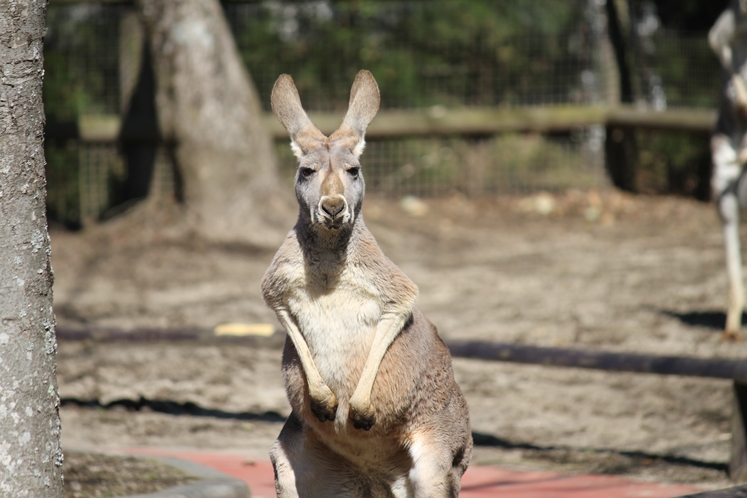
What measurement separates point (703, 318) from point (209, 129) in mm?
4529

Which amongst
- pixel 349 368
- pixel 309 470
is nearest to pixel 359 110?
pixel 349 368

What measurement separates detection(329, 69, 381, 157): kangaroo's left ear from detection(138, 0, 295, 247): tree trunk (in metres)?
5.40

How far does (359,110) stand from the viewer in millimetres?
3217

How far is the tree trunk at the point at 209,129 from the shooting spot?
8602mm

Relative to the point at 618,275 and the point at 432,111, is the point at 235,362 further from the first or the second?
the point at 432,111

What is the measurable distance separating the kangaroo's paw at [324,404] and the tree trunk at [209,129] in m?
5.74

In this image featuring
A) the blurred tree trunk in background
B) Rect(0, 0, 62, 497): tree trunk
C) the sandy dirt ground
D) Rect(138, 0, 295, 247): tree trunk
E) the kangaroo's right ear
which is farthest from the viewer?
the blurred tree trunk in background

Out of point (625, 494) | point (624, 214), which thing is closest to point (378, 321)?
point (625, 494)

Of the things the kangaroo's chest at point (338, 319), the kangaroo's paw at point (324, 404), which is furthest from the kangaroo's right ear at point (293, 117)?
→ the kangaroo's paw at point (324, 404)

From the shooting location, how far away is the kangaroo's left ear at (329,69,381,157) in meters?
3.18

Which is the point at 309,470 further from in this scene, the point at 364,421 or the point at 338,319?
the point at 338,319

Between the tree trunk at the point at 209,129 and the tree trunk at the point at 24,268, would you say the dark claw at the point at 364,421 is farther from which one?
the tree trunk at the point at 209,129

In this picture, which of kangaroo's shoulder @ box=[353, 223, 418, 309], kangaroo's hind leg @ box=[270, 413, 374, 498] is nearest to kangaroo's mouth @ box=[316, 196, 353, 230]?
kangaroo's shoulder @ box=[353, 223, 418, 309]

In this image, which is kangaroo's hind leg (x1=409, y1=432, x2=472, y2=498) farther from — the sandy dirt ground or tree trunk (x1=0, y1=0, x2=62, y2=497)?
the sandy dirt ground
